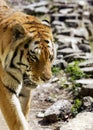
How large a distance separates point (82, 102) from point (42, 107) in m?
0.59

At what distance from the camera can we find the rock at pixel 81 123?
4.66 metres

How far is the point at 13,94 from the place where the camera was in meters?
4.25

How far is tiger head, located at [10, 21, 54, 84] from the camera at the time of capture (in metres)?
3.86

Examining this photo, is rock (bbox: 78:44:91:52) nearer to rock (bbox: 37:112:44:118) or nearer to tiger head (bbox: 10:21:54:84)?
rock (bbox: 37:112:44:118)

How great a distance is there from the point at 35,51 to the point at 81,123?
1.16 metres

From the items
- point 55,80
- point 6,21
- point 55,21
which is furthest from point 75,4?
point 6,21

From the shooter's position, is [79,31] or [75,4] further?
[75,4]

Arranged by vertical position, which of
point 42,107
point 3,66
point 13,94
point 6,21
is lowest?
point 42,107

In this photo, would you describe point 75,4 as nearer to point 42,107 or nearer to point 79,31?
point 79,31

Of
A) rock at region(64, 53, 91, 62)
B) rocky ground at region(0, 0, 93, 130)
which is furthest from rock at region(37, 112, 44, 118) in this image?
rock at region(64, 53, 91, 62)

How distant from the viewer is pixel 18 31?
402cm

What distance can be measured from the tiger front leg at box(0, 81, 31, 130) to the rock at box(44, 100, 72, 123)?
113 centimetres

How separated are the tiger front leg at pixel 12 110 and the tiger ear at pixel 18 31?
0.53m

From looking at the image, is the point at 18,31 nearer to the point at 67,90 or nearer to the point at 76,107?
the point at 76,107
